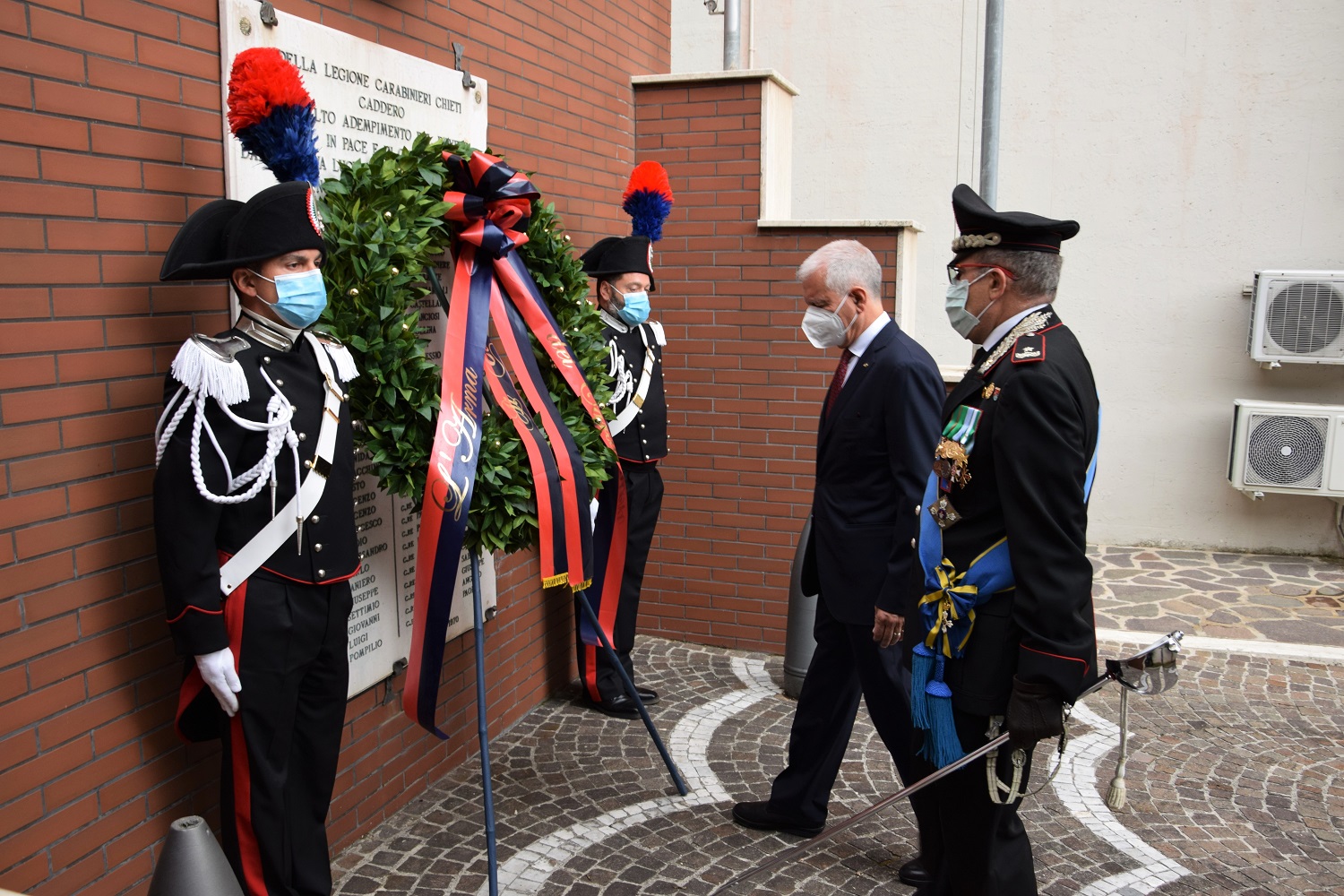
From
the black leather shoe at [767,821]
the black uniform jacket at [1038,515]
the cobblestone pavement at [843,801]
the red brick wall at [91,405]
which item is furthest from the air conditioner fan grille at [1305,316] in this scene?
the red brick wall at [91,405]

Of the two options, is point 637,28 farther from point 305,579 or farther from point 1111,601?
point 1111,601

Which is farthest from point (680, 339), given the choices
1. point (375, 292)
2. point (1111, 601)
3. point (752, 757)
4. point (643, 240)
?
point (1111, 601)

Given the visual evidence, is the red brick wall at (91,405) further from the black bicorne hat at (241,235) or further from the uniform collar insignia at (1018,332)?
the uniform collar insignia at (1018,332)

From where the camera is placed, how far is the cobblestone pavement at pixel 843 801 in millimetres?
3629

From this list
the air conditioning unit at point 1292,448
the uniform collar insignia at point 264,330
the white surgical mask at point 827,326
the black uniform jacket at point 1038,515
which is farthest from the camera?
the air conditioning unit at point 1292,448

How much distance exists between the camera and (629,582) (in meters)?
5.16

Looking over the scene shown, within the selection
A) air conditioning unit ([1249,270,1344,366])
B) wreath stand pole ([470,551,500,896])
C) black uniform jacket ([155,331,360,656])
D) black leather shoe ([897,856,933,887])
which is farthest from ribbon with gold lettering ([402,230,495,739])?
air conditioning unit ([1249,270,1344,366])

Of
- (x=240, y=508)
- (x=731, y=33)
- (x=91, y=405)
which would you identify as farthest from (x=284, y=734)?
(x=731, y=33)

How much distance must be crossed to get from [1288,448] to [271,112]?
768 cm

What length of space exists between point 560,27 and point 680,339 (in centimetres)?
177

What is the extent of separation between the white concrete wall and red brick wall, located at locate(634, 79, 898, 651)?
329cm

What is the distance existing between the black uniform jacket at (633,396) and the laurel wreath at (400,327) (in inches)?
61.4

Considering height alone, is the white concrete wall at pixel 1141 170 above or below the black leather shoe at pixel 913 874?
above

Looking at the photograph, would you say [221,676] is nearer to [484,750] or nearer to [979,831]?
[484,750]
